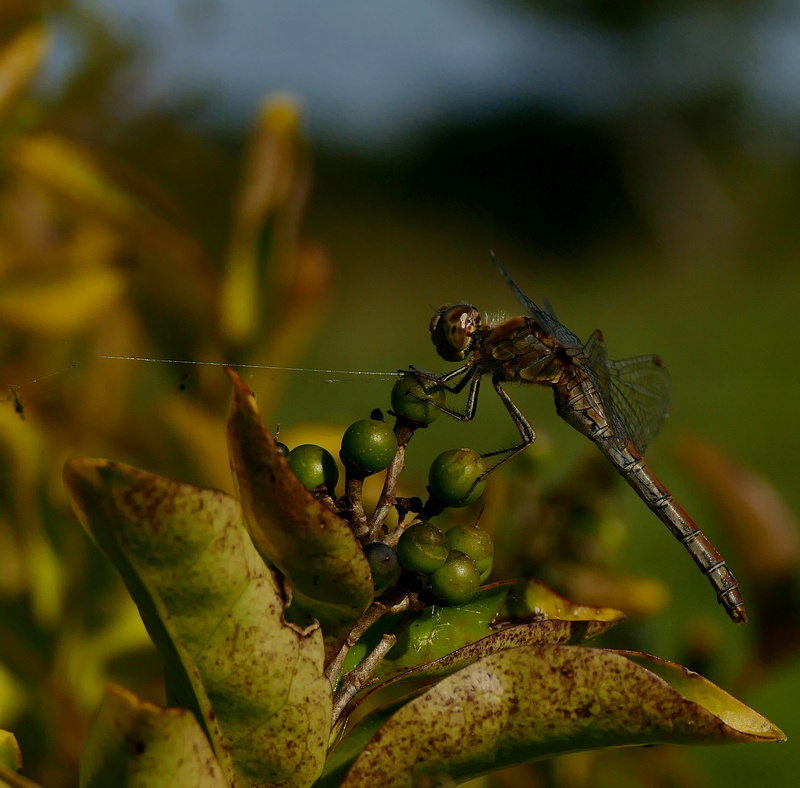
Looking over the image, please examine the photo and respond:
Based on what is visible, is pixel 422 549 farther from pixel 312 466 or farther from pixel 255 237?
pixel 255 237

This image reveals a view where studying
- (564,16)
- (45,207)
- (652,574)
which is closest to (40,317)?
(45,207)

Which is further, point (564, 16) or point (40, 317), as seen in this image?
point (564, 16)

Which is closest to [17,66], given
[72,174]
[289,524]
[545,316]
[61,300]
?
[72,174]

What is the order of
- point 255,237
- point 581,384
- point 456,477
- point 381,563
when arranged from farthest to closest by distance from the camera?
1. point 581,384
2. point 255,237
3. point 456,477
4. point 381,563

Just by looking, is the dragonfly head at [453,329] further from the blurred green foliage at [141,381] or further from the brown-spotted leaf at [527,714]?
the brown-spotted leaf at [527,714]

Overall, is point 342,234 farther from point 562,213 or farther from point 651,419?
point 651,419

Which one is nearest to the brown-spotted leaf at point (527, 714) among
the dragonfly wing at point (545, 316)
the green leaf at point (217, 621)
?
the green leaf at point (217, 621)
